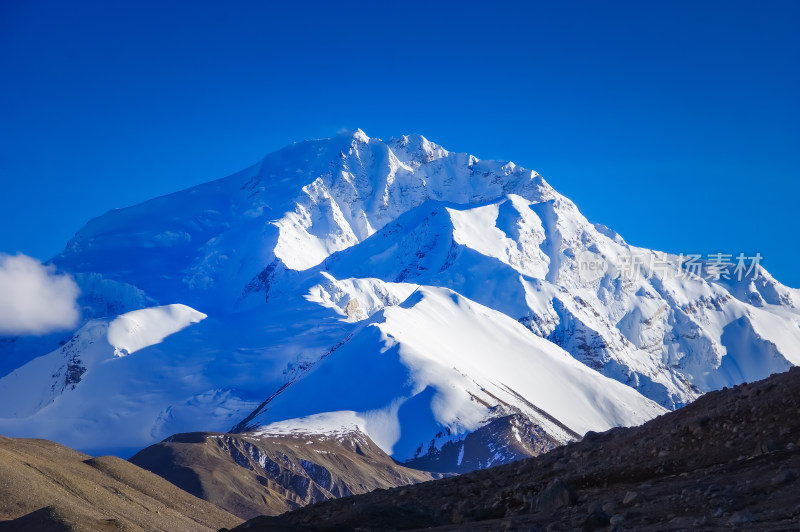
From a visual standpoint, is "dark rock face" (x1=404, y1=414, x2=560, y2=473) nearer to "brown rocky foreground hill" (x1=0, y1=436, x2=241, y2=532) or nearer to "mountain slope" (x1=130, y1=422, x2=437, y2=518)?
"mountain slope" (x1=130, y1=422, x2=437, y2=518)

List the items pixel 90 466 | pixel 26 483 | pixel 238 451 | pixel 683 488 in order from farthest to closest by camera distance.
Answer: pixel 238 451 → pixel 90 466 → pixel 26 483 → pixel 683 488

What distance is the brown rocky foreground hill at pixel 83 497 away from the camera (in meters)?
38.2

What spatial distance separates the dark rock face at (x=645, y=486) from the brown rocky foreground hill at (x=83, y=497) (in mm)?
17839

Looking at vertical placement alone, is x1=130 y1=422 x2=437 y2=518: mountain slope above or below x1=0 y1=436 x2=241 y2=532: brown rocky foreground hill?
above

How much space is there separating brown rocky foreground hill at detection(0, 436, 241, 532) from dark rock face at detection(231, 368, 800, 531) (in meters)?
17.8

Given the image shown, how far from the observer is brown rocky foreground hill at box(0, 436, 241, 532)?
3822 centimetres

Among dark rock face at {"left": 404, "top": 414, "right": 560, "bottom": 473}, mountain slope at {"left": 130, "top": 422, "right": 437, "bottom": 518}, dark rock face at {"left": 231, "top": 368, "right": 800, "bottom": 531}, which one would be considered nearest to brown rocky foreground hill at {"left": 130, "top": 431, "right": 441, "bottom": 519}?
mountain slope at {"left": 130, "top": 422, "right": 437, "bottom": 518}

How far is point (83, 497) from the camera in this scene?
183 ft

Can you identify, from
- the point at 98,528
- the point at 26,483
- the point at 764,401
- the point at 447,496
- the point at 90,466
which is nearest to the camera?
the point at 764,401

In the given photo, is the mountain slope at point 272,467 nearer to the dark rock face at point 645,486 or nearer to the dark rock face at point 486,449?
the dark rock face at point 486,449

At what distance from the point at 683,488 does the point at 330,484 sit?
123124 millimetres

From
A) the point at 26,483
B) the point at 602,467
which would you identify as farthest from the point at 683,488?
the point at 26,483

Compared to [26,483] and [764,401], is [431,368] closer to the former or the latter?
[26,483]

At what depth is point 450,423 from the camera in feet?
562
